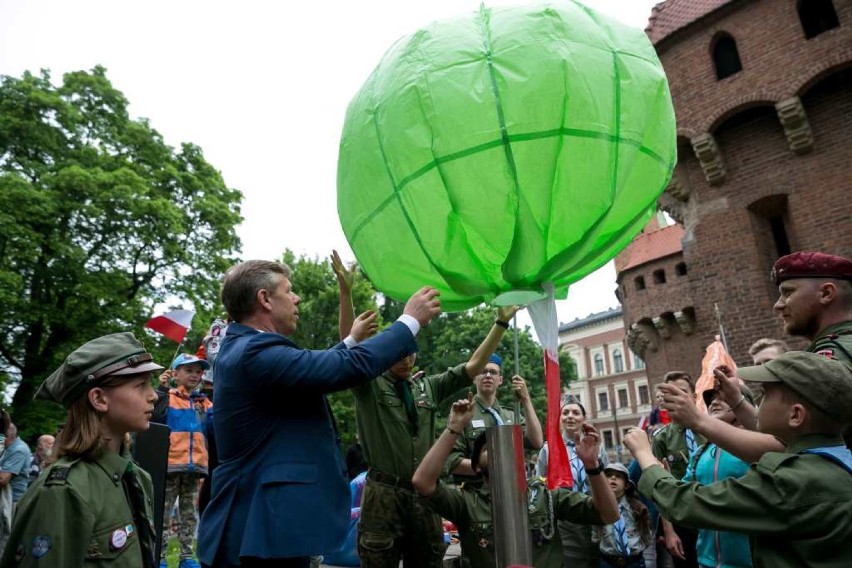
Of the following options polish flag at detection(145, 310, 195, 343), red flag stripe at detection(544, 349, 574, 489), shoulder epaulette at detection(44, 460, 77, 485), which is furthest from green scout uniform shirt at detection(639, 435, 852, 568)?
polish flag at detection(145, 310, 195, 343)

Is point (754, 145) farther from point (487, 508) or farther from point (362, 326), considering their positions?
point (362, 326)

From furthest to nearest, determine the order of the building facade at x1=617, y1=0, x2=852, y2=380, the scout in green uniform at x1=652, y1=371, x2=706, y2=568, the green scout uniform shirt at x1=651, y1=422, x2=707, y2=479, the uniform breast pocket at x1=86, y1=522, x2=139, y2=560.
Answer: the building facade at x1=617, y1=0, x2=852, y2=380, the green scout uniform shirt at x1=651, y1=422, x2=707, y2=479, the scout in green uniform at x1=652, y1=371, x2=706, y2=568, the uniform breast pocket at x1=86, y1=522, x2=139, y2=560

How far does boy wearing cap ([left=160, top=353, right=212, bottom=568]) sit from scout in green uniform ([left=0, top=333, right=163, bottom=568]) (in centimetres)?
439

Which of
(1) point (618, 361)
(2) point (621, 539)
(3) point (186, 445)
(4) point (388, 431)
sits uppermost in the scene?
(1) point (618, 361)

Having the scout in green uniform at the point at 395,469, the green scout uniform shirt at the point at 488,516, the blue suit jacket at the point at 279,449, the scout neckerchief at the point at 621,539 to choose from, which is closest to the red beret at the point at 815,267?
the scout in green uniform at the point at 395,469

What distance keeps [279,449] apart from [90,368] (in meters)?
0.74

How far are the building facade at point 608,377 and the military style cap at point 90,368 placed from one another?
175 ft

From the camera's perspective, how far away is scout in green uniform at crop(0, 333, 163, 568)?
5.74ft

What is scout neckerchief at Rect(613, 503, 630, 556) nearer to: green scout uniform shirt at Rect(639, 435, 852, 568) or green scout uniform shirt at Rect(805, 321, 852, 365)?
green scout uniform shirt at Rect(805, 321, 852, 365)

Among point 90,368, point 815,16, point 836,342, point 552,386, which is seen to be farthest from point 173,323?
point 815,16

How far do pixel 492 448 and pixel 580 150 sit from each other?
115cm

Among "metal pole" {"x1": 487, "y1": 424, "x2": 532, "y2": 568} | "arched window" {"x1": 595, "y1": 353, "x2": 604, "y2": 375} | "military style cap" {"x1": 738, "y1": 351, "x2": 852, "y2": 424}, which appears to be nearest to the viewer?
"military style cap" {"x1": 738, "y1": 351, "x2": 852, "y2": 424}

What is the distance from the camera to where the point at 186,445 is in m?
6.34

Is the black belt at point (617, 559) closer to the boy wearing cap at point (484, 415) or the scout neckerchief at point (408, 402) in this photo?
the boy wearing cap at point (484, 415)
